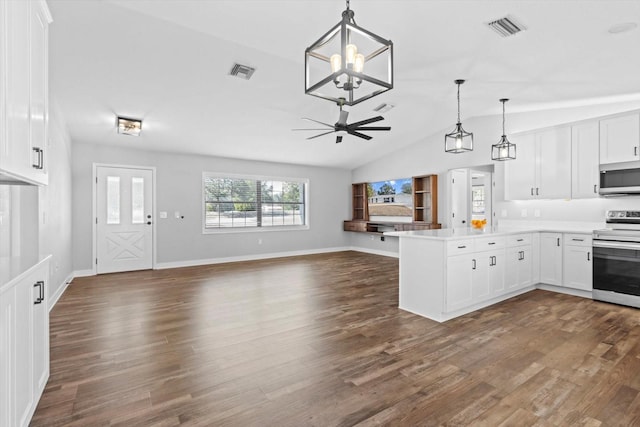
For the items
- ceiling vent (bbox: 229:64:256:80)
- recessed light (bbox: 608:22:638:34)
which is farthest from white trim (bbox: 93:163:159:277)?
recessed light (bbox: 608:22:638:34)

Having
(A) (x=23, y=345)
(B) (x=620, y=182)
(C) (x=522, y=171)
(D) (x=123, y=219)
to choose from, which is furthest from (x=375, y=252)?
(A) (x=23, y=345)

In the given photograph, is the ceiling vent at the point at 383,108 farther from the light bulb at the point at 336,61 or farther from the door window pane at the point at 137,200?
the door window pane at the point at 137,200

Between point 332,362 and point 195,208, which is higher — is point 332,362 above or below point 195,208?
below

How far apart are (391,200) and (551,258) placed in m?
4.03

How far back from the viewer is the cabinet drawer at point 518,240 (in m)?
4.32

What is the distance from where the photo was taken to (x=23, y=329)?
1.71 m

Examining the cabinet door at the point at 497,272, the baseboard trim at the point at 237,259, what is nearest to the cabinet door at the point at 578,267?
the cabinet door at the point at 497,272

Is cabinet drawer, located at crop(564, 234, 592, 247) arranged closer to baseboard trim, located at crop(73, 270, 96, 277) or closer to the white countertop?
the white countertop

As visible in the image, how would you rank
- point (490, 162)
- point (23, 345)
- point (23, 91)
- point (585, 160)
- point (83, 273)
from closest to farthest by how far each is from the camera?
point (23, 91), point (23, 345), point (585, 160), point (83, 273), point (490, 162)

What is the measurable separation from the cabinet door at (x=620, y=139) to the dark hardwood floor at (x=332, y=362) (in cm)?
196

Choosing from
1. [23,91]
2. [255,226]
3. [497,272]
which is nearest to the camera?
[23,91]

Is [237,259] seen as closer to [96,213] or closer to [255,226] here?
[255,226]

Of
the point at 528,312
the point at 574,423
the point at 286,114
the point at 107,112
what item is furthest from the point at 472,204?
the point at 107,112

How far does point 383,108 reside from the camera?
5535 mm
